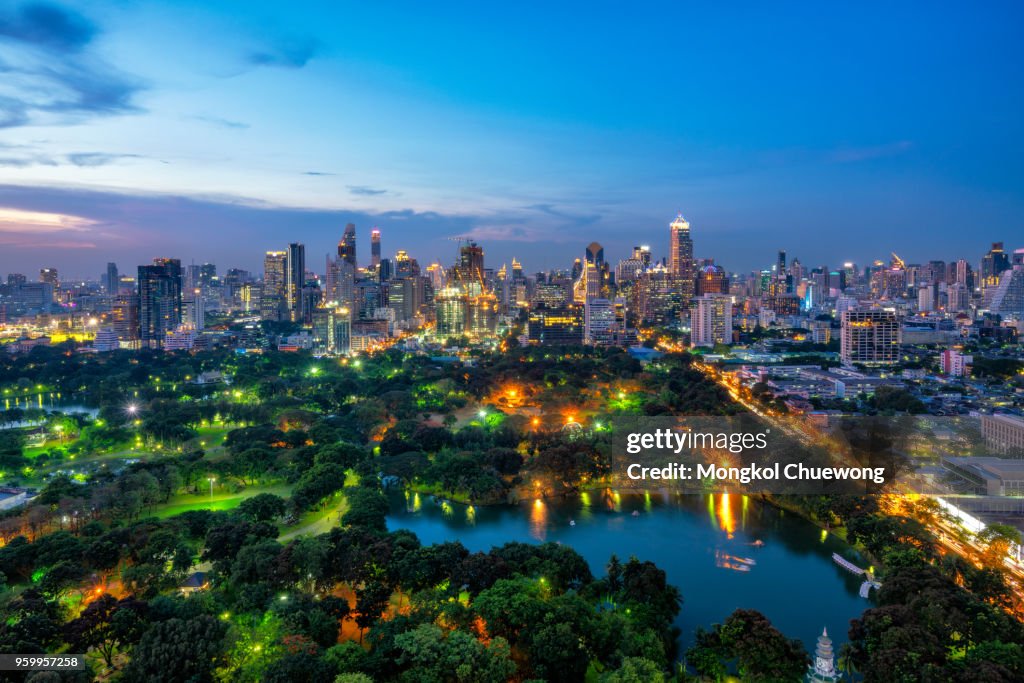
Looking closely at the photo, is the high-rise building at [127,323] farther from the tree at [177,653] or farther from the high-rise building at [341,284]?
the tree at [177,653]

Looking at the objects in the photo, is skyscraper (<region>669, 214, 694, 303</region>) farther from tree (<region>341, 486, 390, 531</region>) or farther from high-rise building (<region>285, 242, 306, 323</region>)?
tree (<region>341, 486, 390, 531</region>)

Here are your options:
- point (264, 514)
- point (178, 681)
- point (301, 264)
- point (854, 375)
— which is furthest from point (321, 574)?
point (301, 264)

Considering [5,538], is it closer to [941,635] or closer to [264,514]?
[264,514]

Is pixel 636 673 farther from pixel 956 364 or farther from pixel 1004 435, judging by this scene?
pixel 956 364

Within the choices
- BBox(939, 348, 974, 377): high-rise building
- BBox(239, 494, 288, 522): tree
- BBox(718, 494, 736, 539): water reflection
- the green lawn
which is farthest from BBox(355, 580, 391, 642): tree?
BBox(939, 348, 974, 377): high-rise building

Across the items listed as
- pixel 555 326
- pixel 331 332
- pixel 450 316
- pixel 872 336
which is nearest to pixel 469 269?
pixel 450 316

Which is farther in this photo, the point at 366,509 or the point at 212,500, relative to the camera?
the point at 212,500
